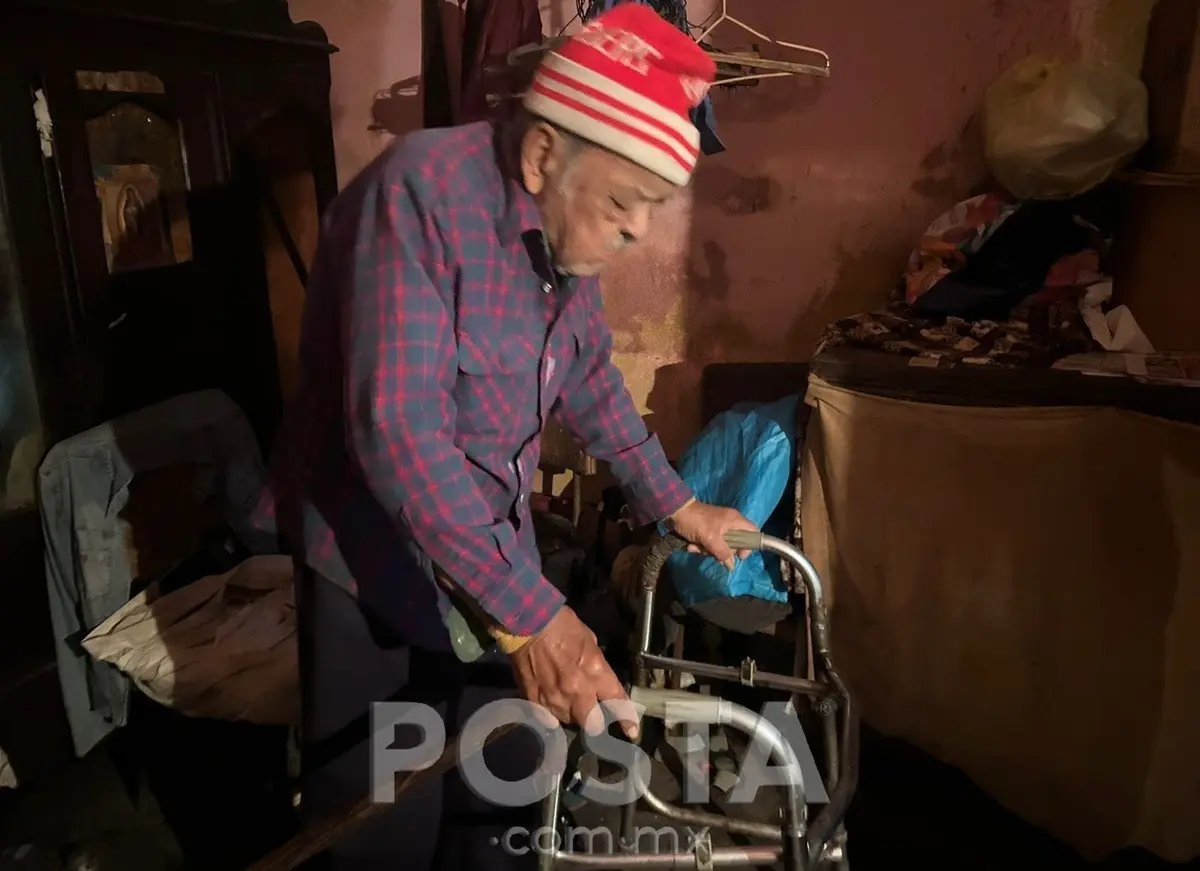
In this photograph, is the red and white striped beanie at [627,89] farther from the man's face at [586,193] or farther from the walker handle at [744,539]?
the walker handle at [744,539]

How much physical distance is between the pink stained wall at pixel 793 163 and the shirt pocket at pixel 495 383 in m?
1.26

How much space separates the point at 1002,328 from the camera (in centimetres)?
161

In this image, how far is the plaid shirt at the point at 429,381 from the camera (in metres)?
0.79

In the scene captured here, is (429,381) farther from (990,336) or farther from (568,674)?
(990,336)

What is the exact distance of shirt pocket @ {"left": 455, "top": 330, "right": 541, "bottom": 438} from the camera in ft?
2.93

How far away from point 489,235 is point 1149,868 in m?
1.54

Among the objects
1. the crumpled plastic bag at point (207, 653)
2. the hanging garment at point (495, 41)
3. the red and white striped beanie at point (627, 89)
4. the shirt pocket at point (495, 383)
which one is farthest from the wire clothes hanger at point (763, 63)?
the crumpled plastic bag at point (207, 653)

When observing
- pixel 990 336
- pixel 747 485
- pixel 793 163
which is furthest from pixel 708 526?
pixel 793 163

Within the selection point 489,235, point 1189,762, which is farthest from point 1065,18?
point 489,235

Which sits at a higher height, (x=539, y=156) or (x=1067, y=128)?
(x=1067, y=128)

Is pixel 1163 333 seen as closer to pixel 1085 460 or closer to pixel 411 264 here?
pixel 1085 460

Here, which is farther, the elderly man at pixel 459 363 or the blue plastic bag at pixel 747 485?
the blue plastic bag at pixel 747 485

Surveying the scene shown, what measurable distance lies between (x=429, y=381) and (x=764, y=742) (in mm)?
457

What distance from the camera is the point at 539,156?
2.84ft
